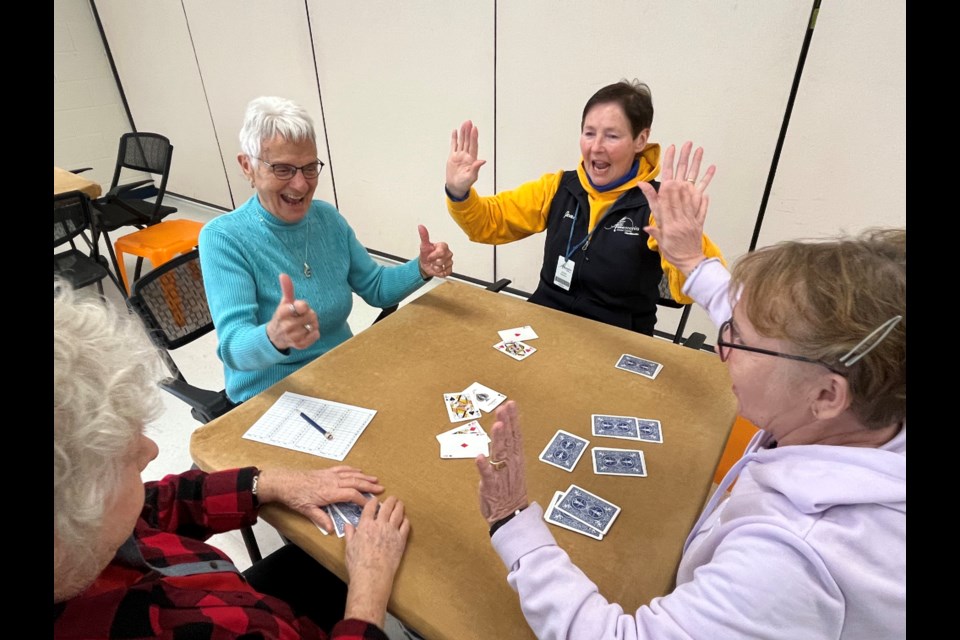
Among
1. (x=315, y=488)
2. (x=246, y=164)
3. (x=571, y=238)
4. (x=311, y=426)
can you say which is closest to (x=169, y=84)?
(x=246, y=164)

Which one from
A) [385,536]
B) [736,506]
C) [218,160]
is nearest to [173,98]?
[218,160]

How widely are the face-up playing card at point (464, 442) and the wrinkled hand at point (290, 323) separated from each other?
535 millimetres

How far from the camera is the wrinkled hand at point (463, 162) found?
2.19 meters

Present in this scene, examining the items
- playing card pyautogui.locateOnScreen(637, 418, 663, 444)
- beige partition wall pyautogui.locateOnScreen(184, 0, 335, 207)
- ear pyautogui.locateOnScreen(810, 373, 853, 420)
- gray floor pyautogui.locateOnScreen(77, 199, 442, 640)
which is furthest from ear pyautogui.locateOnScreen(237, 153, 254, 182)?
beige partition wall pyautogui.locateOnScreen(184, 0, 335, 207)

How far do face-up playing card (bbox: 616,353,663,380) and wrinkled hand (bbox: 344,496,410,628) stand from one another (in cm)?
87

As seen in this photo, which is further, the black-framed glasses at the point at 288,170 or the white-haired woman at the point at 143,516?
the black-framed glasses at the point at 288,170

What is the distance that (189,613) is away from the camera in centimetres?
76

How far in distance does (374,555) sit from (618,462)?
0.64 m

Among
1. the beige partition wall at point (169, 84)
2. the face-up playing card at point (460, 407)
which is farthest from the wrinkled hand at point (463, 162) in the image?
the beige partition wall at point (169, 84)

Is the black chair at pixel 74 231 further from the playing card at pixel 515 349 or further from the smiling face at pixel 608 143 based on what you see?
the smiling face at pixel 608 143

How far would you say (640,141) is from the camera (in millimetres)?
2088

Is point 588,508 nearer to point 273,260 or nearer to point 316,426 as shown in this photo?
point 316,426

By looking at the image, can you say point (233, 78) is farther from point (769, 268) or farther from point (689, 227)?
point (769, 268)

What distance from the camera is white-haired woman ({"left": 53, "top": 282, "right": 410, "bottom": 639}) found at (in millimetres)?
613
